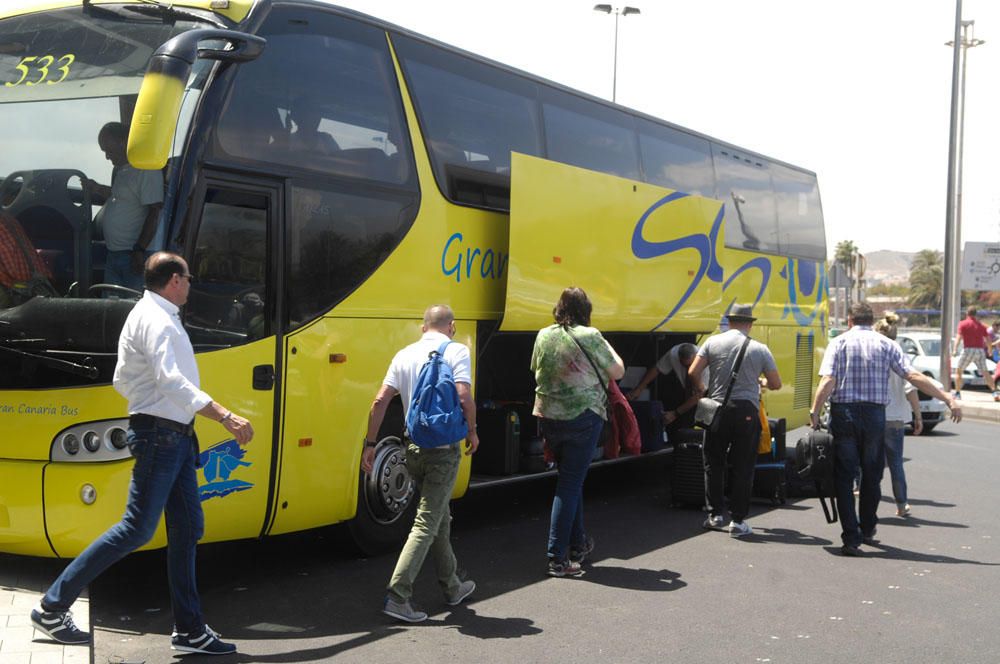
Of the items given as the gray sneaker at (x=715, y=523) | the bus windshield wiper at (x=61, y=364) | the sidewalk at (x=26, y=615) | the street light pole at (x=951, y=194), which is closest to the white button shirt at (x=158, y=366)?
the bus windshield wiper at (x=61, y=364)

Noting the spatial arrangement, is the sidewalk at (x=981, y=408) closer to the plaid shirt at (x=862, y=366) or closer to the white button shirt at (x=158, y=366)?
the plaid shirt at (x=862, y=366)

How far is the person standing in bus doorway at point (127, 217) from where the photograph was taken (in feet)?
20.3

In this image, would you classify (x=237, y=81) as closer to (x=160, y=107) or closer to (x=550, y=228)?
(x=160, y=107)

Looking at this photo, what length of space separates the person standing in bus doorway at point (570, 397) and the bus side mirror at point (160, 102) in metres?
2.96

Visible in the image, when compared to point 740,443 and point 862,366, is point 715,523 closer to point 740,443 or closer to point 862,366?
point 740,443

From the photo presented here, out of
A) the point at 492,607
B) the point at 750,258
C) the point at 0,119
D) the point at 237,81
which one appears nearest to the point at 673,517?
the point at 492,607

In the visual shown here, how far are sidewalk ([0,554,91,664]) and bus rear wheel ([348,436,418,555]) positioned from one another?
202cm

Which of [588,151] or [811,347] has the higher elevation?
[588,151]

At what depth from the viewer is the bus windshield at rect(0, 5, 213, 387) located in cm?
618

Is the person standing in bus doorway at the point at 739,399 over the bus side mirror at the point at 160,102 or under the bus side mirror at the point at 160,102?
under

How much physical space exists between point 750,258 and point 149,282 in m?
9.72

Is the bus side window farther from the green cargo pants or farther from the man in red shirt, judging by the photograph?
the man in red shirt

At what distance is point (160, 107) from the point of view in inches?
223

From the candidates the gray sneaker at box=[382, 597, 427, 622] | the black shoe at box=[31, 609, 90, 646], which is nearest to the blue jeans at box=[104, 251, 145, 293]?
the black shoe at box=[31, 609, 90, 646]
